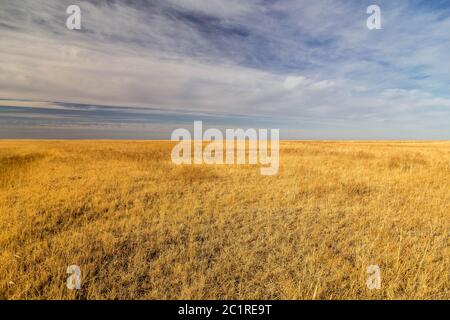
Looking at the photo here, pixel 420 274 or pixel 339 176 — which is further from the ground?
pixel 339 176

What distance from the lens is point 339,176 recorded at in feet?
42.9

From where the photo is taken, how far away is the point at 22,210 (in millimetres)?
7523

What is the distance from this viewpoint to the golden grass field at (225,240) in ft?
13.3

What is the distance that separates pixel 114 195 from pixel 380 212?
942cm

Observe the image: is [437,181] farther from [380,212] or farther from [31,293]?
[31,293]

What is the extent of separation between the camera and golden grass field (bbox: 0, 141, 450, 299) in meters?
4.04

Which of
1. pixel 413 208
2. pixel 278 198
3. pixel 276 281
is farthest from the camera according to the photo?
pixel 278 198

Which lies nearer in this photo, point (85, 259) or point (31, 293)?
point (31, 293)

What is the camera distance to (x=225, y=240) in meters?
5.85
